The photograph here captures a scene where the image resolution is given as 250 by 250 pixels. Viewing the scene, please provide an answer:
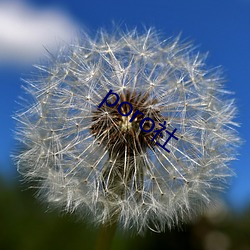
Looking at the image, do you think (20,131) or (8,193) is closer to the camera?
(20,131)

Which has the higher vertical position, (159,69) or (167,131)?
(159,69)

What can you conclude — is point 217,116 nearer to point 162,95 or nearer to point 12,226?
point 162,95

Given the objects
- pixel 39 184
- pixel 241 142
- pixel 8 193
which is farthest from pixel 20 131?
pixel 8 193

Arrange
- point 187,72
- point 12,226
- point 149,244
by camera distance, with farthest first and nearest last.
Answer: point 149,244, point 12,226, point 187,72

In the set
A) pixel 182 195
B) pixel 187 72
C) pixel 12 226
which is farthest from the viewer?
pixel 12 226

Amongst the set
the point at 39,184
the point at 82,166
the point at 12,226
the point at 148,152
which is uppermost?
the point at 148,152
